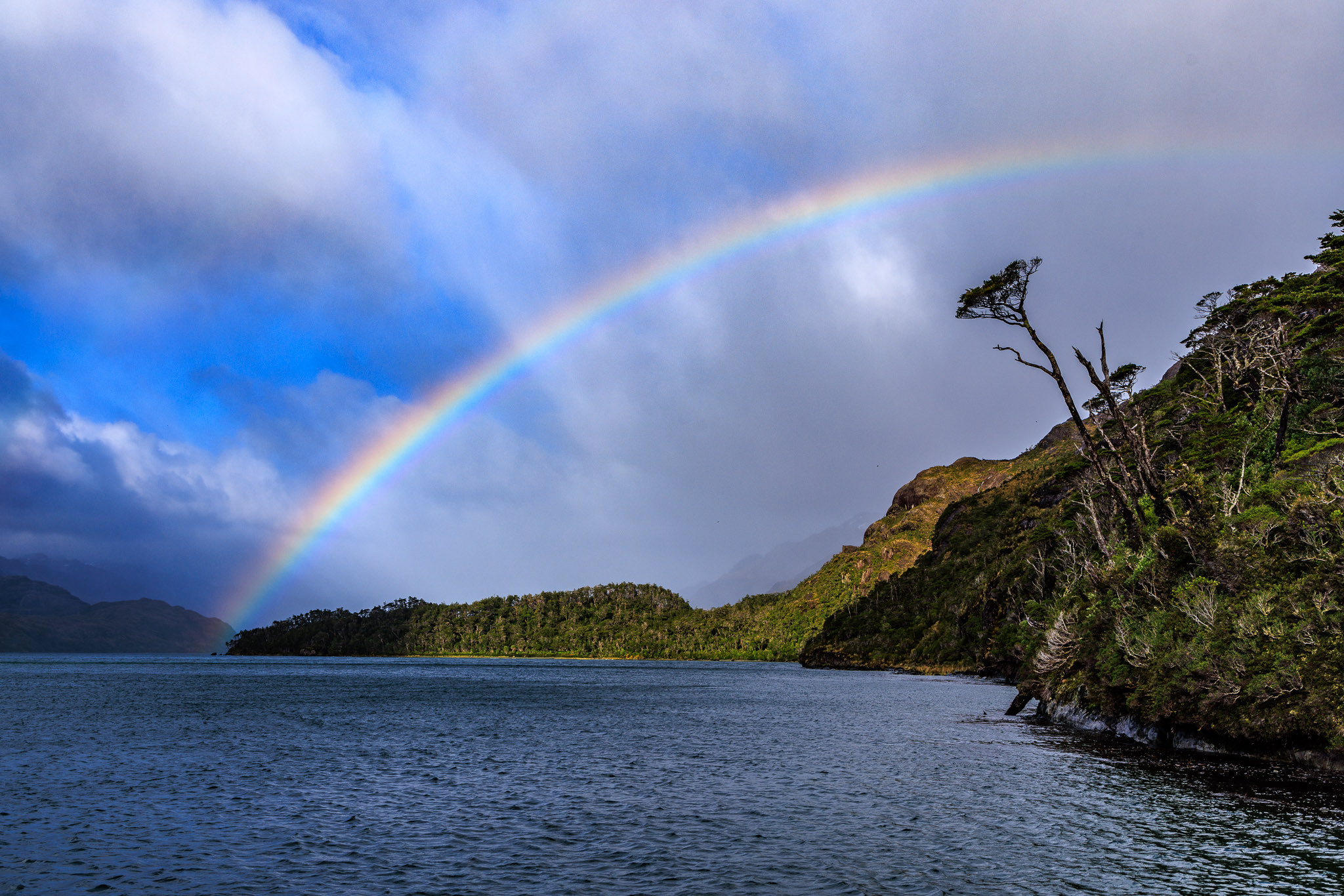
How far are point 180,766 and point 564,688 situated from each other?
84.6m

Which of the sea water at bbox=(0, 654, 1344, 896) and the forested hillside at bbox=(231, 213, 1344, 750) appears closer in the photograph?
the sea water at bbox=(0, 654, 1344, 896)

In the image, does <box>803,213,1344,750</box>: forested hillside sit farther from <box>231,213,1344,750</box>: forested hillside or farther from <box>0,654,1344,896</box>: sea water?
<box>0,654,1344,896</box>: sea water

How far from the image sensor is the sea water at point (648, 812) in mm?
21172

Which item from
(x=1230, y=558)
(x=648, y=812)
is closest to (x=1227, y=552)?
(x=1230, y=558)

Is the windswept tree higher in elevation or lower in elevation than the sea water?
higher

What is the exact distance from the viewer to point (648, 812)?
98.0 ft

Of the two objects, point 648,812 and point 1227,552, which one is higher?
point 1227,552

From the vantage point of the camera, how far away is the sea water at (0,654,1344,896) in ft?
69.5

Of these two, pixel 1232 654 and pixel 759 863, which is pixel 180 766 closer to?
pixel 759 863

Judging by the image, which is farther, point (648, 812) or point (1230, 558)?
point (1230, 558)

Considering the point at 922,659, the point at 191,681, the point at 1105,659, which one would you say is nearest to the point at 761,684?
the point at 922,659

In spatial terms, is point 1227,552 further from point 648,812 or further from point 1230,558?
point 648,812

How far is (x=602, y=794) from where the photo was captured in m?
33.8

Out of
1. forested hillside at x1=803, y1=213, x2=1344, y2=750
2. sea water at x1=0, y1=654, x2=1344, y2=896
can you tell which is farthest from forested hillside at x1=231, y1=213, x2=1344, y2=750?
sea water at x1=0, y1=654, x2=1344, y2=896
